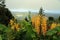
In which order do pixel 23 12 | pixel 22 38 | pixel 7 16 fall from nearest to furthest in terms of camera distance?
1. pixel 22 38
2. pixel 7 16
3. pixel 23 12

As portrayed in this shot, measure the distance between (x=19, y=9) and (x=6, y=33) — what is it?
159cm

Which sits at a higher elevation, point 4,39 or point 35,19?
point 35,19

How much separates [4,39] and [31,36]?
213 millimetres

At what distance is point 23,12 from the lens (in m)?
2.83

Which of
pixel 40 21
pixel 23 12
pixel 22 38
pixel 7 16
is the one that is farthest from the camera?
pixel 23 12

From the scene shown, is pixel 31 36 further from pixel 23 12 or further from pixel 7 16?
pixel 23 12

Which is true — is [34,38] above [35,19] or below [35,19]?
below

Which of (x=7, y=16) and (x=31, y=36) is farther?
(x=7, y=16)

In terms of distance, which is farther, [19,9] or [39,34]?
[19,9]

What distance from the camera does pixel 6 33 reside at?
4.62ft

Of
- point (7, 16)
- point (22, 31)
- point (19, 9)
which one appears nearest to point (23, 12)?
point (19, 9)

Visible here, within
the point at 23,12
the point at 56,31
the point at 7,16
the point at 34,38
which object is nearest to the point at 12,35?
the point at 34,38

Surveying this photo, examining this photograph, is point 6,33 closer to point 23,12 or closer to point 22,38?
point 22,38

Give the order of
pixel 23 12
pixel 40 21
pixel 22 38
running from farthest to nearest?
1. pixel 23 12
2. pixel 22 38
3. pixel 40 21
